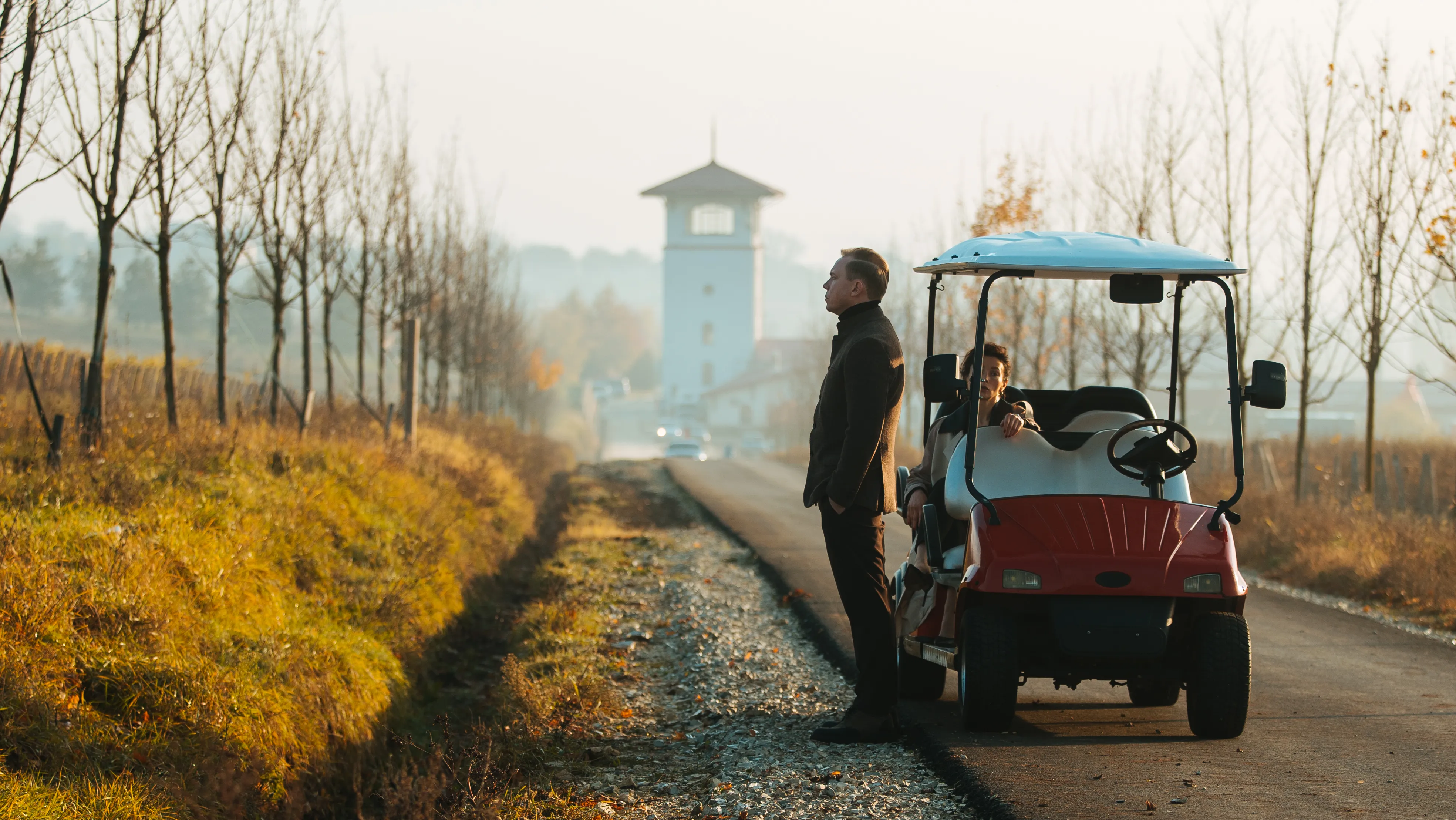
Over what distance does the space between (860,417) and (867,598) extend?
0.93 m

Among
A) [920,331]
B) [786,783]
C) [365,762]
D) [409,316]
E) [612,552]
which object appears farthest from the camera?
[920,331]

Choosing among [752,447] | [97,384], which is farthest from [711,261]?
[97,384]

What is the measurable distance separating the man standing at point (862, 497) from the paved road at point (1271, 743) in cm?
43

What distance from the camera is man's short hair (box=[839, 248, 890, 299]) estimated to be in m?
6.23

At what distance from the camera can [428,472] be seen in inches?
716

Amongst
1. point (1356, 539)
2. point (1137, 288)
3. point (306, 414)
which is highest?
point (1137, 288)

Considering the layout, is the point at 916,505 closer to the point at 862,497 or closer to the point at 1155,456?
the point at 862,497

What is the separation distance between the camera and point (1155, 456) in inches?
249

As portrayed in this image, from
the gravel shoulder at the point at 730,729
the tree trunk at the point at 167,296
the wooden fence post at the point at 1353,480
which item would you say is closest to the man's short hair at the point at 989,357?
the gravel shoulder at the point at 730,729

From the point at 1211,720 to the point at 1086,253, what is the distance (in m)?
2.35

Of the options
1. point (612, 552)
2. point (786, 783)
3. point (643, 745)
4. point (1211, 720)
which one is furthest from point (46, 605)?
point (612, 552)

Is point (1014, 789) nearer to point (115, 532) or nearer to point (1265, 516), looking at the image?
point (115, 532)

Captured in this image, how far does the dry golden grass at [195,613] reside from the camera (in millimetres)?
5910

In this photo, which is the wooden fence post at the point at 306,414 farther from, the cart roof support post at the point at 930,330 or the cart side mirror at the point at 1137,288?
the cart side mirror at the point at 1137,288
